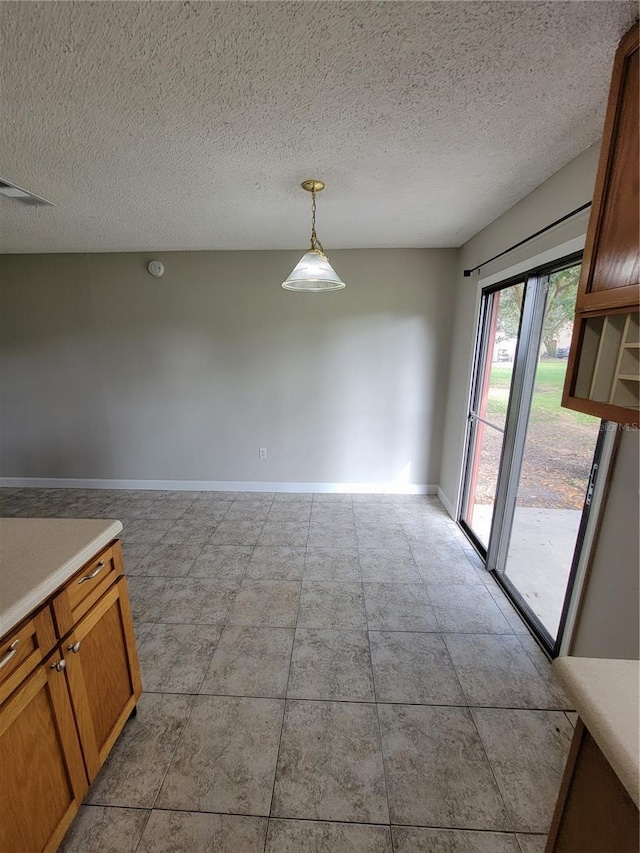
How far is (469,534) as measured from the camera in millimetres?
2953

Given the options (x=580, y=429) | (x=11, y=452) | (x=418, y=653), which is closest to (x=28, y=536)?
(x=418, y=653)

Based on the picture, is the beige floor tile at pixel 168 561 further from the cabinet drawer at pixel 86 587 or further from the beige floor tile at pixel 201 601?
the cabinet drawer at pixel 86 587

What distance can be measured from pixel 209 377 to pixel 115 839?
3.18m

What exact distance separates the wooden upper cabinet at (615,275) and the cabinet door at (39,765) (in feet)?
5.81

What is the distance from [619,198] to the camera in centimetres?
94

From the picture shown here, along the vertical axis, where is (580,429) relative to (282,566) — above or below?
above

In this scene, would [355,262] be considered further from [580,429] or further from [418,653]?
[418,653]

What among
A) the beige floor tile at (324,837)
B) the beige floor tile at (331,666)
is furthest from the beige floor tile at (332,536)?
the beige floor tile at (324,837)

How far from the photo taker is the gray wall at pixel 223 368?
339 centimetres

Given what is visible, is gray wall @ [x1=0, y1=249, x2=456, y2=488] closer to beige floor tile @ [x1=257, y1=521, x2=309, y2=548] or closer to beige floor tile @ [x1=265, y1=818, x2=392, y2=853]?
beige floor tile @ [x1=257, y1=521, x2=309, y2=548]

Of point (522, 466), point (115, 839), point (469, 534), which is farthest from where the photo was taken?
point (469, 534)

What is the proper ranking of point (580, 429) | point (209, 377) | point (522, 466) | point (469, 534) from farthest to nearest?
point (209, 377), point (469, 534), point (522, 466), point (580, 429)

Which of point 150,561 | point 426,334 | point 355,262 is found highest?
point 355,262

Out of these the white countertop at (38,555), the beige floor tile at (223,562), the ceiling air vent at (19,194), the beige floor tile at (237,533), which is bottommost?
the beige floor tile at (237,533)
